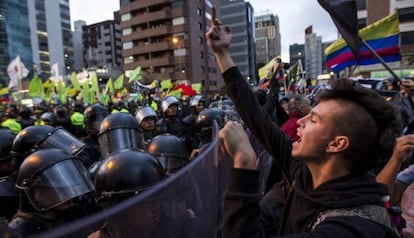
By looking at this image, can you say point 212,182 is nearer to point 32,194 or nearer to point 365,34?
point 32,194

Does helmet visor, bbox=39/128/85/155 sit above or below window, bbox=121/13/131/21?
below

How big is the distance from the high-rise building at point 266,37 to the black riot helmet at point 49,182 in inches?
5693

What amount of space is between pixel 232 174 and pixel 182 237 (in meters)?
0.30

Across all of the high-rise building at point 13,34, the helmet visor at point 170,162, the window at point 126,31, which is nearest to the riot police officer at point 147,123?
the helmet visor at point 170,162

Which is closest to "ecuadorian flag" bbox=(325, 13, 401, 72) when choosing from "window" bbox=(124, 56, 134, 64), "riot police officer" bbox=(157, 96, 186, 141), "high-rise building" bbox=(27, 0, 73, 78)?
"riot police officer" bbox=(157, 96, 186, 141)

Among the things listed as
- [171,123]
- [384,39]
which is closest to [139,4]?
[171,123]

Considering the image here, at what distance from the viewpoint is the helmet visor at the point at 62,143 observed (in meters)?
4.05

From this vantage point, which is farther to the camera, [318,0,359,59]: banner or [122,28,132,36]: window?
[122,28,132,36]: window

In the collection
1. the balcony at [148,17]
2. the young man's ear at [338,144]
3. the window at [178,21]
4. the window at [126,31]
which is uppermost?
the balcony at [148,17]

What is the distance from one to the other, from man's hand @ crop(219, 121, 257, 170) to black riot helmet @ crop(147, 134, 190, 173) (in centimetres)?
240

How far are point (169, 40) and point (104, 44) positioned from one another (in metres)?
63.4

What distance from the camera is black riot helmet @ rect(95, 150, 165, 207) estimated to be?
2.41 meters

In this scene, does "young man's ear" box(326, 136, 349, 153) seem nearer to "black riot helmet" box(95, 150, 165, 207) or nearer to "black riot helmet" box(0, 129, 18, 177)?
"black riot helmet" box(95, 150, 165, 207)

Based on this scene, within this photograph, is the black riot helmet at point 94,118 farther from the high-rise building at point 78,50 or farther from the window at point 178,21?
the high-rise building at point 78,50
